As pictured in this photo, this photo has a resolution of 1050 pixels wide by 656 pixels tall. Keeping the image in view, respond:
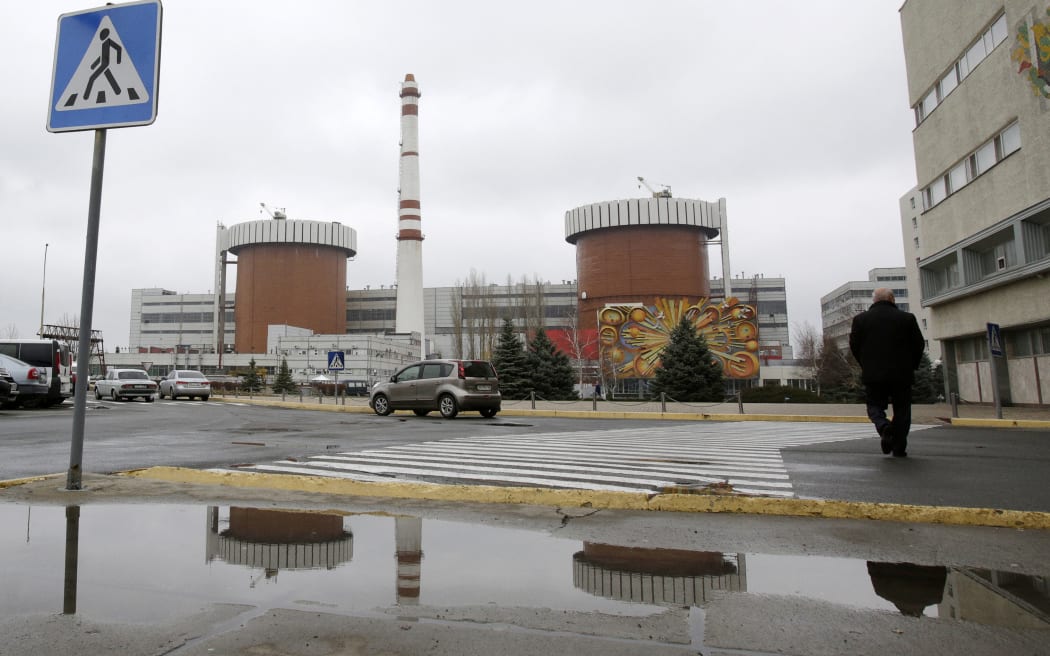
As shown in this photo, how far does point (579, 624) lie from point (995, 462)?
7.26m

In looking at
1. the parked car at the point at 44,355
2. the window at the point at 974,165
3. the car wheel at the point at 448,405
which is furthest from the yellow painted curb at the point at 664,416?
the window at the point at 974,165

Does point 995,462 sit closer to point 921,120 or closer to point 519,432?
point 519,432

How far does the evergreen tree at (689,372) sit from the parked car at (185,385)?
24.8 meters

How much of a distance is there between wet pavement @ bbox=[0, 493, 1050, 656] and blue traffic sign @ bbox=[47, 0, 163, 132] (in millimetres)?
3341

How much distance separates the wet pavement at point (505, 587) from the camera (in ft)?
8.82

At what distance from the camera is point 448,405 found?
67.5 ft

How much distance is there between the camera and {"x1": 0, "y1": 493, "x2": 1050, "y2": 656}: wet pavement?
2688 millimetres

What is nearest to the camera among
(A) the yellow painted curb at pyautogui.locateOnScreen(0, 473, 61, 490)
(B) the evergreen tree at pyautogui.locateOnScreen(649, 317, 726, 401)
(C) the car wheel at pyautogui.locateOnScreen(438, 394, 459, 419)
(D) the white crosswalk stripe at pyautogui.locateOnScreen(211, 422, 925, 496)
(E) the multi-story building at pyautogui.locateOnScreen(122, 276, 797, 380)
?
(A) the yellow painted curb at pyautogui.locateOnScreen(0, 473, 61, 490)

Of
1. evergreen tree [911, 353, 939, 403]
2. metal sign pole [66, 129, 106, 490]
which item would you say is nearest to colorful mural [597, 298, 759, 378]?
evergreen tree [911, 353, 939, 403]

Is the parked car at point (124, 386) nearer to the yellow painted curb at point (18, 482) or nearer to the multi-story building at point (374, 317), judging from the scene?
the yellow painted curb at point (18, 482)

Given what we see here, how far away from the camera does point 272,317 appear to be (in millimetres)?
92062

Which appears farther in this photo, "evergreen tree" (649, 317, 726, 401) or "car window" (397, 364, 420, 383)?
"evergreen tree" (649, 317, 726, 401)

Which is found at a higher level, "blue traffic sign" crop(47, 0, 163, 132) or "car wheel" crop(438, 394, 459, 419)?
"blue traffic sign" crop(47, 0, 163, 132)

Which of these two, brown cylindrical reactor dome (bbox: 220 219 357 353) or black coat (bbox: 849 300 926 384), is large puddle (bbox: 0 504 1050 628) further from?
brown cylindrical reactor dome (bbox: 220 219 357 353)
